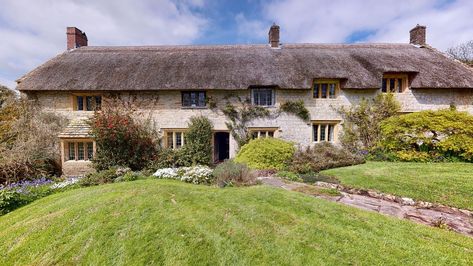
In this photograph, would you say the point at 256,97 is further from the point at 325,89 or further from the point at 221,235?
the point at 221,235

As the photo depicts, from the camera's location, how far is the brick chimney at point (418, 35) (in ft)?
55.3

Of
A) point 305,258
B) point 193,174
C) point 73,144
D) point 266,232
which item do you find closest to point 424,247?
point 305,258

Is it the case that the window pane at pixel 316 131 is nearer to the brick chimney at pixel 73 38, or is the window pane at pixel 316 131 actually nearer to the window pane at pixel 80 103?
the window pane at pixel 80 103

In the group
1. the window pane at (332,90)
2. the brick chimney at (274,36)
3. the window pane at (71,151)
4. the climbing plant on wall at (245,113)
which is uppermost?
the brick chimney at (274,36)

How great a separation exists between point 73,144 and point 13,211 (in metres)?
6.60

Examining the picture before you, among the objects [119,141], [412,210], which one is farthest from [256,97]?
[412,210]

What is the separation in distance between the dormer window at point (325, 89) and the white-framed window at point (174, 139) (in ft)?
29.5

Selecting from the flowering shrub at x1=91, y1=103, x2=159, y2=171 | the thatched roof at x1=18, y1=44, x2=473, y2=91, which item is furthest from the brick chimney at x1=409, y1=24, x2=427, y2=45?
the flowering shrub at x1=91, y1=103, x2=159, y2=171

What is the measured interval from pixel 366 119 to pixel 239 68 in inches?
340

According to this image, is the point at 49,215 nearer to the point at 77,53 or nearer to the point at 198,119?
the point at 198,119

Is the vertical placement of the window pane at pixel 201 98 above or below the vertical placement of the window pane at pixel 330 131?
above

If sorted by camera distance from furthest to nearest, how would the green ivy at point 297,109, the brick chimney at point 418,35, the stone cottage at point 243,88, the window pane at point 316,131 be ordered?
1. the brick chimney at point 418,35
2. the window pane at point 316,131
3. the green ivy at point 297,109
4. the stone cottage at point 243,88

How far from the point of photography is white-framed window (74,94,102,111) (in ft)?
45.6

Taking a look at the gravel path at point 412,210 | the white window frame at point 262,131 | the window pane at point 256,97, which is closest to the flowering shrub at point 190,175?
the gravel path at point 412,210
